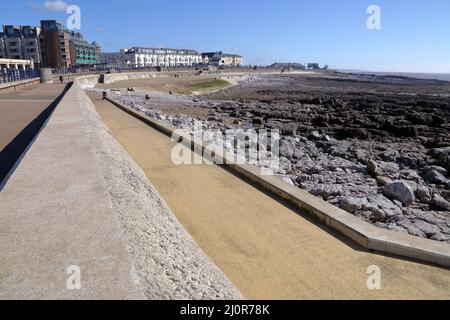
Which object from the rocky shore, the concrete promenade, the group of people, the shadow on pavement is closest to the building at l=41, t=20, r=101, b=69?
the group of people

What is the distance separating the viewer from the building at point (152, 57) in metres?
142

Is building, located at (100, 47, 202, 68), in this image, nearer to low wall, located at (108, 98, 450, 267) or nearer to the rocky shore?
the rocky shore

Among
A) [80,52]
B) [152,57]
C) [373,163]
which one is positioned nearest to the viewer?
[373,163]

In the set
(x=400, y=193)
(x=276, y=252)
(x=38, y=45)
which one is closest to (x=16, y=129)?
(x=276, y=252)

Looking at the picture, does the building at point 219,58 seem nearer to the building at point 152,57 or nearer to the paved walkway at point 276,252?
the building at point 152,57

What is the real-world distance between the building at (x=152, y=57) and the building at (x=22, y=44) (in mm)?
41384

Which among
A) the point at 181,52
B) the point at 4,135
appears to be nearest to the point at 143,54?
the point at 181,52

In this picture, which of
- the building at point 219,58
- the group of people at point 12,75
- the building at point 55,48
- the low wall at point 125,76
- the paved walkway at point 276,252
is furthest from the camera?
the building at point 219,58

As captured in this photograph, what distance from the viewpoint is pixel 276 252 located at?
4086 mm

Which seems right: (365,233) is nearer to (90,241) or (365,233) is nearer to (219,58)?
(90,241)

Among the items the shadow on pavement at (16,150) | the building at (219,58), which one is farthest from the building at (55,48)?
the shadow on pavement at (16,150)

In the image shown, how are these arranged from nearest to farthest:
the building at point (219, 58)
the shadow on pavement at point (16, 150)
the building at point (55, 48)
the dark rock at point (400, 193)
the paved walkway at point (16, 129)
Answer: the shadow on pavement at point (16, 150) → the paved walkway at point (16, 129) → the dark rock at point (400, 193) → the building at point (55, 48) → the building at point (219, 58)

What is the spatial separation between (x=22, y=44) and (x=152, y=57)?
6313cm

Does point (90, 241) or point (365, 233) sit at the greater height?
point (90, 241)
